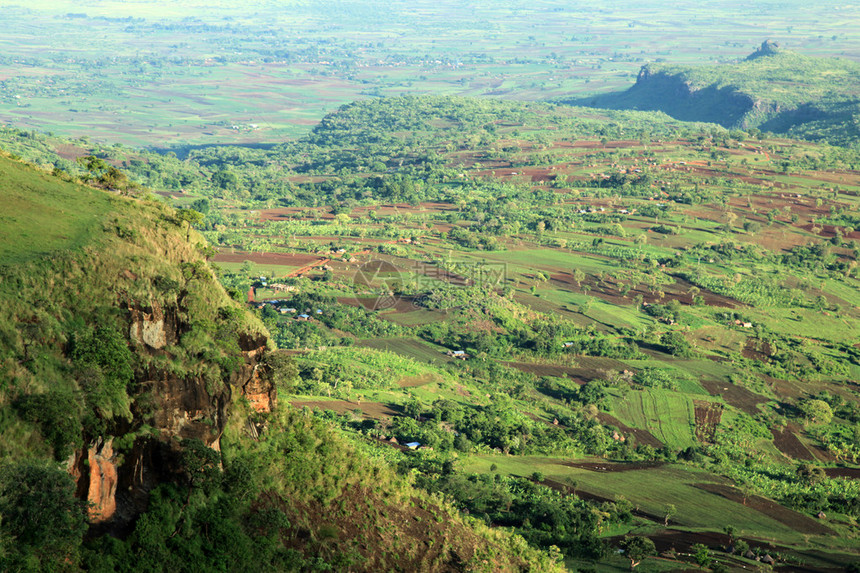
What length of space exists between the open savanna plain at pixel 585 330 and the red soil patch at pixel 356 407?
233mm

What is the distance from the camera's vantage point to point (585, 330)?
90.8 m

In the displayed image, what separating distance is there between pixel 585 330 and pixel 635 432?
20444mm

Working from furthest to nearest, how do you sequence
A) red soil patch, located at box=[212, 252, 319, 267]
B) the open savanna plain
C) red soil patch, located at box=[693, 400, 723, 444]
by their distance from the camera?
1. red soil patch, located at box=[212, 252, 319, 267]
2. red soil patch, located at box=[693, 400, 723, 444]
3. the open savanna plain

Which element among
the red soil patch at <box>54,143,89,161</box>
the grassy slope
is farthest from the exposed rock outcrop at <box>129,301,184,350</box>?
the red soil patch at <box>54,143,89,161</box>

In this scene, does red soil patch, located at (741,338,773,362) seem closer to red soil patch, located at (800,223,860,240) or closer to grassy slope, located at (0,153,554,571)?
red soil patch, located at (800,223,860,240)

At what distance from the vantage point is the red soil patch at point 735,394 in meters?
76.4

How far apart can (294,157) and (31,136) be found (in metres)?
56.6

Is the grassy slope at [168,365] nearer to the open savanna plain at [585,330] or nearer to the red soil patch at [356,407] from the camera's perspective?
the open savanna plain at [585,330]

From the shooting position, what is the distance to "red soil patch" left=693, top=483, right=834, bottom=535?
2100 inches

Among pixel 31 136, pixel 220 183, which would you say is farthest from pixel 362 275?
pixel 31 136

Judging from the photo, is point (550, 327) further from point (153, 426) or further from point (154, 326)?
point (153, 426)

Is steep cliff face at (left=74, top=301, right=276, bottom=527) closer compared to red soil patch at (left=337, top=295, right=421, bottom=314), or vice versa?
steep cliff face at (left=74, top=301, right=276, bottom=527)

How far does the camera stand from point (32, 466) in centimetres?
2645

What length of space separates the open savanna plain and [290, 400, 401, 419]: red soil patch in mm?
233
